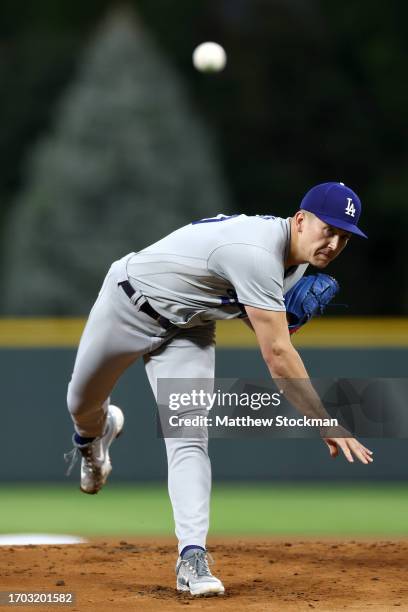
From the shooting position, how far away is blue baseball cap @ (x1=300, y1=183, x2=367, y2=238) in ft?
13.7

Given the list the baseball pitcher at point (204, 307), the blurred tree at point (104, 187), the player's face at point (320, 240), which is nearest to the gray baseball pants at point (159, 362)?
the baseball pitcher at point (204, 307)

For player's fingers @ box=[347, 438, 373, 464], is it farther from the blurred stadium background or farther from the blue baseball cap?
the blurred stadium background

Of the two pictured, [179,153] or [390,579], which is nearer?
[390,579]

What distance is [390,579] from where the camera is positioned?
15.3ft

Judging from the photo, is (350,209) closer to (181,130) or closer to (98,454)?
(98,454)

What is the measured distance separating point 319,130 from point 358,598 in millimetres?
31021

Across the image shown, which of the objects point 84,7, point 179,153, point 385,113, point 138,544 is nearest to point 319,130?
point 385,113

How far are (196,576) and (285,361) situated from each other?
0.82 meters

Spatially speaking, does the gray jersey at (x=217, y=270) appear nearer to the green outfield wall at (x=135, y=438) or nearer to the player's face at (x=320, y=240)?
the player's face at (x=320, y=240)

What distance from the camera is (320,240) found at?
166 inches

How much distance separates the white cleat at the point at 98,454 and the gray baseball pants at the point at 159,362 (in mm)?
502

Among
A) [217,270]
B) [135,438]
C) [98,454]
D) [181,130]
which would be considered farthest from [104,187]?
[217,270]

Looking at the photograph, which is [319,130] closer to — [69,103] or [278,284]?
[69,103]

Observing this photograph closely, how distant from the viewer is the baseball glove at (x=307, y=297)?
453cm
